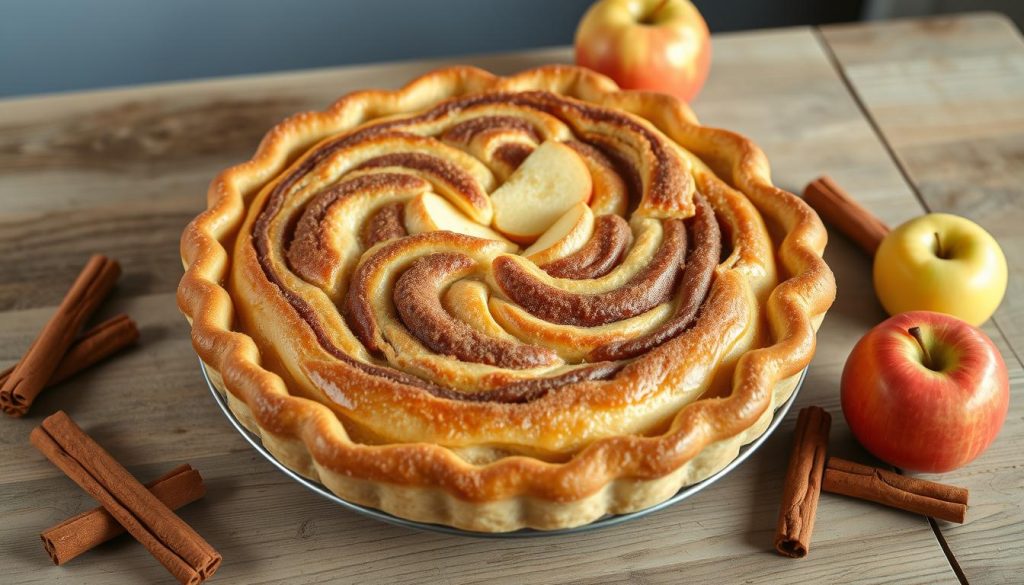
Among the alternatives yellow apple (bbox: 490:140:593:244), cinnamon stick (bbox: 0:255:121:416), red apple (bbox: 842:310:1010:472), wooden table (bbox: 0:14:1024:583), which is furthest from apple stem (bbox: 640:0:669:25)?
cinnamon stick (bbox: 0:255:121:416)

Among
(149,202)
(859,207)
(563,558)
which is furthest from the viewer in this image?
(149,202)

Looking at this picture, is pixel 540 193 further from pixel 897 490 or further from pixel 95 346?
pixel 95 346

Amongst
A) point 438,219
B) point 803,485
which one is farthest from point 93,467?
point 803,485

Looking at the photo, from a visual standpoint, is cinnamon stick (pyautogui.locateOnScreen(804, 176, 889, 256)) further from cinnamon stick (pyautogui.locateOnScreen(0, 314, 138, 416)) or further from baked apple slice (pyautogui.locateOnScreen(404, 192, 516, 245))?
cinnamon stick (pyautogui.locateOnScreen(0, 314, 138, 416))

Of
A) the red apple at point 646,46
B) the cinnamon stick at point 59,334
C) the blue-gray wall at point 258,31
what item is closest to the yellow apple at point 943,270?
the red apple at point 646,46

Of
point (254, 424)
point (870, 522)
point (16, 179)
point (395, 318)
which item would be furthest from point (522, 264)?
point (16, 179)

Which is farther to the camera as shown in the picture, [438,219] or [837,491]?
[438,219]

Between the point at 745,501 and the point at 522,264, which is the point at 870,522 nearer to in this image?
the point at 745,501
